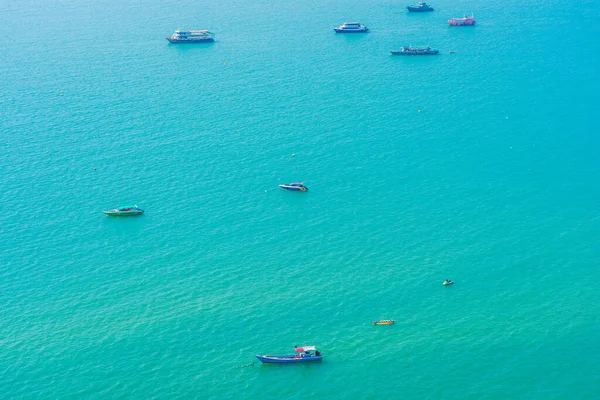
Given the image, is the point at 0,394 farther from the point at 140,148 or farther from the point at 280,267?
the point at 140,148

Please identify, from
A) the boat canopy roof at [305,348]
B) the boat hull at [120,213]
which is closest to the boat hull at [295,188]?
the boat hull at [120,213]

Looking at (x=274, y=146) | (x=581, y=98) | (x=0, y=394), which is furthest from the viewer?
(x=581, y=98)

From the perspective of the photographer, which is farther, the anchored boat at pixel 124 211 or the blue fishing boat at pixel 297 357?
the anchored boat at pixel 124 211

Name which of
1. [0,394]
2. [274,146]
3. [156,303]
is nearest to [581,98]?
[274,146]

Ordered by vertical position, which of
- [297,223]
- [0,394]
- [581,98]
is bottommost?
[0,394]

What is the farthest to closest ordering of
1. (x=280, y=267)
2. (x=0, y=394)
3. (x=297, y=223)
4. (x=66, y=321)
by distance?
1. (x=297, y=223)
2. (x=280, y=267)
3. (x=66, y=321)
4. (x=0, y=394)

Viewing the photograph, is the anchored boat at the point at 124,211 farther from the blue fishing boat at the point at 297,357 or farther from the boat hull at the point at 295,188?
the blue fishing boat at the point at 297,357

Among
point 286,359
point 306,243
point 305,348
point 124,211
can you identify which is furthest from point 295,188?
point 286,359
